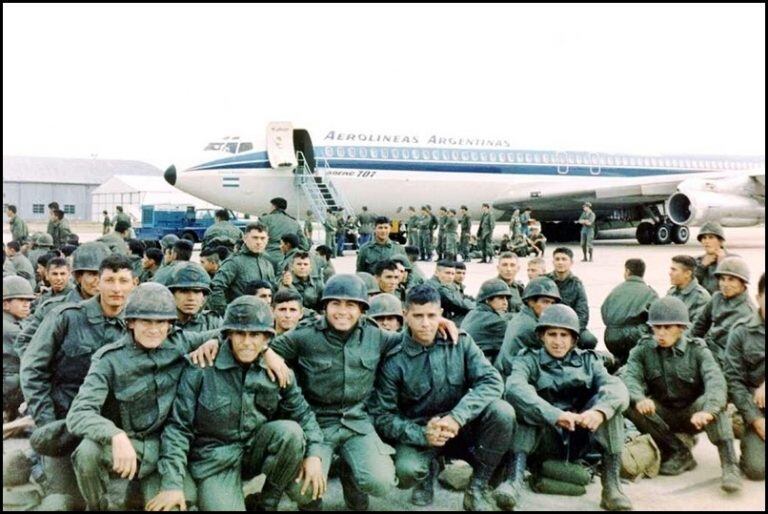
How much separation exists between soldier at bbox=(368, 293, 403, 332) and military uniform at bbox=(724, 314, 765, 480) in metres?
2.32

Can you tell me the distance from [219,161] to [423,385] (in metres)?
16.1

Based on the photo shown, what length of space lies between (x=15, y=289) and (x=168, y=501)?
9.96ft

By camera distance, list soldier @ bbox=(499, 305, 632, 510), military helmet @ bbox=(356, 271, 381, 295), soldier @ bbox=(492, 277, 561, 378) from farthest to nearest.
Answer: military helmet @ bbox=(356, 271, 381, 295) < soldier @ bbox=(492, 277, 561, 378) < soldier @ bbox=(499, 305, 632, 510)

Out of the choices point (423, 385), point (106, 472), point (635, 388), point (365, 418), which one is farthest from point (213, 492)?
point (635, 388)

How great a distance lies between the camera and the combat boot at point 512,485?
4.33m

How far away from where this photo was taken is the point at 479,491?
4.43 meters

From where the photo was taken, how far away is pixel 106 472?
4.08m

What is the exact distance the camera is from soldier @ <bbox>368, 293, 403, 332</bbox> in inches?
227

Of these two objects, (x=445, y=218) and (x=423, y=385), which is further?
(x=445, y=218)

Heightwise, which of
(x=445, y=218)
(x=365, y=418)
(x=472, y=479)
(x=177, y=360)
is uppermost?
(x=445, y=218)

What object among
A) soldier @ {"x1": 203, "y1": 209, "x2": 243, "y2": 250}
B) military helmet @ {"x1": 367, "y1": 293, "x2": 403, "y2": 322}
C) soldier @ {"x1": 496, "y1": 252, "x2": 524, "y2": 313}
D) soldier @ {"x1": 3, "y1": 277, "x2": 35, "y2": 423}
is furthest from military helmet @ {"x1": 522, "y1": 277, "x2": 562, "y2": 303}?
soldier @ {"x1": 203, "y1": 209, "x2": 243, "y2": 250}

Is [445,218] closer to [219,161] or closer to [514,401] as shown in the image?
[219,161]

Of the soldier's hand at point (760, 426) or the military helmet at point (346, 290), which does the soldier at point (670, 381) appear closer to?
the soldier's hand at point (760, 426)

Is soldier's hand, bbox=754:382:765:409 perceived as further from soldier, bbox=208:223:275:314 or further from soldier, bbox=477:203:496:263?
soldier, bbox=477:203:496:263
